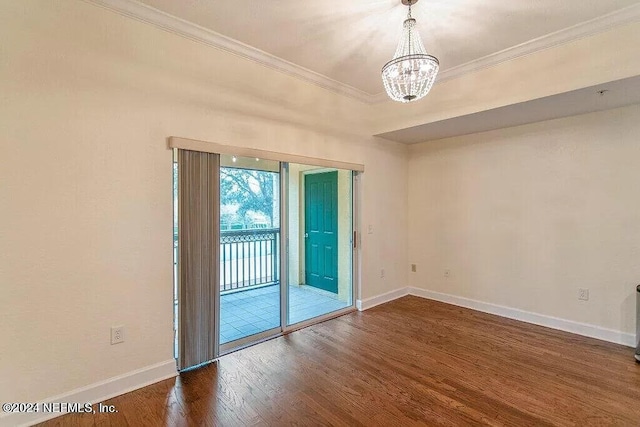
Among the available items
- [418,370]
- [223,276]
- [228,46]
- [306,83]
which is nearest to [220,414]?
[223,276]

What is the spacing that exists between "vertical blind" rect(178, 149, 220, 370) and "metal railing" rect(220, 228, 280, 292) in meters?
0.34

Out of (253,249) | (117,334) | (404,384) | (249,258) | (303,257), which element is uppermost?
(253,249)

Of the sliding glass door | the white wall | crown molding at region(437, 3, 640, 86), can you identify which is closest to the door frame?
the sliding glass door

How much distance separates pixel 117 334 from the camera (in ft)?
7.52

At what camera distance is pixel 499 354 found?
2896 millimetres

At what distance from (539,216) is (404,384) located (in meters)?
2.67

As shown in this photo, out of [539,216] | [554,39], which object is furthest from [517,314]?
[554,39]

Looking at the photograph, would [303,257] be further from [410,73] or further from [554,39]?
[554,39]

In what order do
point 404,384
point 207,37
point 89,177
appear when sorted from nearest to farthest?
point 89,177 → point 404,384 → point 207,37

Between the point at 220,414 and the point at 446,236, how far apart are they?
12.1 ft

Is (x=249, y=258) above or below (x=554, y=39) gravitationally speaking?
below

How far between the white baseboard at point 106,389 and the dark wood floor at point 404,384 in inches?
2.4

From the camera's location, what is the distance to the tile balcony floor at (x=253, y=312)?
3.24m

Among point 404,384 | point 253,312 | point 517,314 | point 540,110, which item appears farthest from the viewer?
point 517,314
